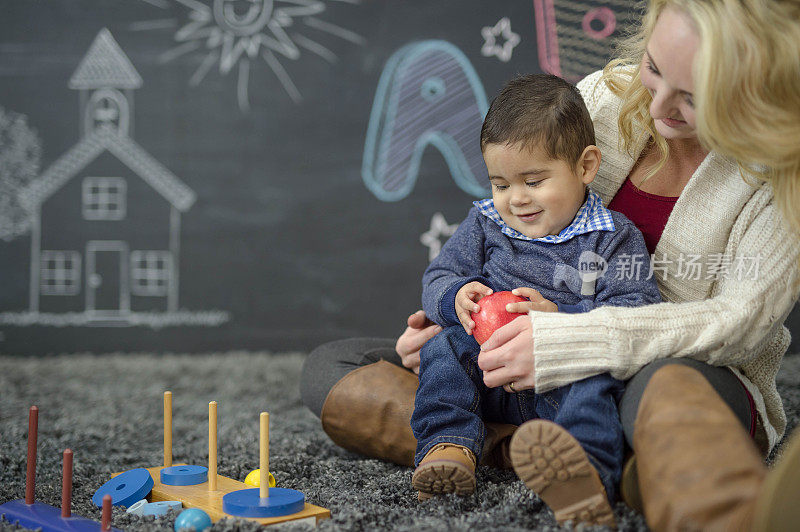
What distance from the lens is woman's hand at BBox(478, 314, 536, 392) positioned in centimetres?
108

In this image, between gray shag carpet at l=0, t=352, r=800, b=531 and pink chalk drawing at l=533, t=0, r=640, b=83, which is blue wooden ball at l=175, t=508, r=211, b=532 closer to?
gray shag carpet at l=0, t=352, r=800, b=531

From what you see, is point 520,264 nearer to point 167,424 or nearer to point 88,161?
point 167,424

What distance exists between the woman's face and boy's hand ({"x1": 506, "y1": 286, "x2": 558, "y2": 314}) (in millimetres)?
329

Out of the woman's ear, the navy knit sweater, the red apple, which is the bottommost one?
the red apple

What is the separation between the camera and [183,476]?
3.99 feet

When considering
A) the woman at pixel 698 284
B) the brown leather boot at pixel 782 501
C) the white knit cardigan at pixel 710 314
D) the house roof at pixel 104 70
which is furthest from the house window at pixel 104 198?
the brown leather boot at pixel 782 501

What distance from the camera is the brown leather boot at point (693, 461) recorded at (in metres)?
0.75

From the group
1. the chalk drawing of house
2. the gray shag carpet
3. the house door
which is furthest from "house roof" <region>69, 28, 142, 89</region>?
the gray shag carpet

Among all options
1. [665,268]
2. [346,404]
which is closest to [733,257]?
[665,268]

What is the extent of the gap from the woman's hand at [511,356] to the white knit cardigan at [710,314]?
0.05 ft

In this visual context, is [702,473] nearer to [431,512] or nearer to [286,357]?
[431,512]

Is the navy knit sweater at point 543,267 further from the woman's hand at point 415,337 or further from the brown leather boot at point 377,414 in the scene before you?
the brown leather boot at point 377,414

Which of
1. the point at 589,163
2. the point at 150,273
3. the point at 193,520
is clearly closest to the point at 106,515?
the point at 193,520

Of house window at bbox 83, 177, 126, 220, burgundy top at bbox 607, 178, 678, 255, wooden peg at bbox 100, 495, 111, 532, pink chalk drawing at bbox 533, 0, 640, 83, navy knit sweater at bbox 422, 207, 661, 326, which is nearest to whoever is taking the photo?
wooden peg at bbox 100, 495, 111, 532
